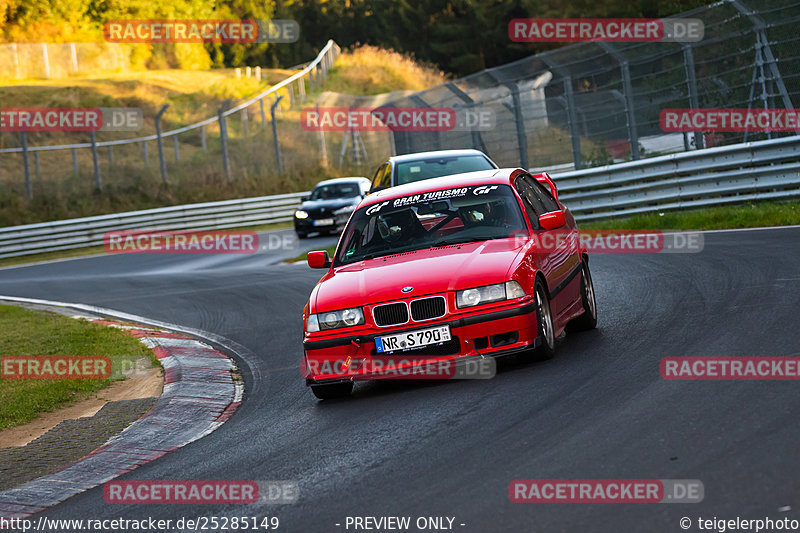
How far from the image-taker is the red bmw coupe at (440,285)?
24.6 ft

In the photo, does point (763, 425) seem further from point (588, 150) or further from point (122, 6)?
point (122, 6)

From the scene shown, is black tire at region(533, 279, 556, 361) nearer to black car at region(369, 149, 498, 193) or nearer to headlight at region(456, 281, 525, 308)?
headlight at region(456, 281, 525, 308)

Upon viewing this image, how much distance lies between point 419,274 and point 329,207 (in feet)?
65.0

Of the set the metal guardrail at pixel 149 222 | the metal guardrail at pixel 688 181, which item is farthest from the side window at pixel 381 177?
the metal guardrail at pixel 149 222

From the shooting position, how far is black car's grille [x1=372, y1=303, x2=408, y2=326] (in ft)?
24.8

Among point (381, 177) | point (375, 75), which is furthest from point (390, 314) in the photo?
point (375, 75)

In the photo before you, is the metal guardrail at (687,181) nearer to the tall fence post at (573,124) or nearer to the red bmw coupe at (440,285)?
the tall fence post at (573,124)

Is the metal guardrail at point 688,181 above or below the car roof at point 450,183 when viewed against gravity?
below

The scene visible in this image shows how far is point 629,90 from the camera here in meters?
19.9

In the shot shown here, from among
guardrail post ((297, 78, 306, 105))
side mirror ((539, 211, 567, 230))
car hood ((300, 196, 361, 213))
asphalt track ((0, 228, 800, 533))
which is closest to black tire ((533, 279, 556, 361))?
asphalt track ((0, 228, 800, 533))

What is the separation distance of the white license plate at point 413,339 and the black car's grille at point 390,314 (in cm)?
10

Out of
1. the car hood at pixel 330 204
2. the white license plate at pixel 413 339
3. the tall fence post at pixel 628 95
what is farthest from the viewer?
the car hood at pixel 330 204

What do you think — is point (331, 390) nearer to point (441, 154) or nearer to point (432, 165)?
point (432, 165)

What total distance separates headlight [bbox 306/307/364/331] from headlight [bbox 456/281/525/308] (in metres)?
0.71
